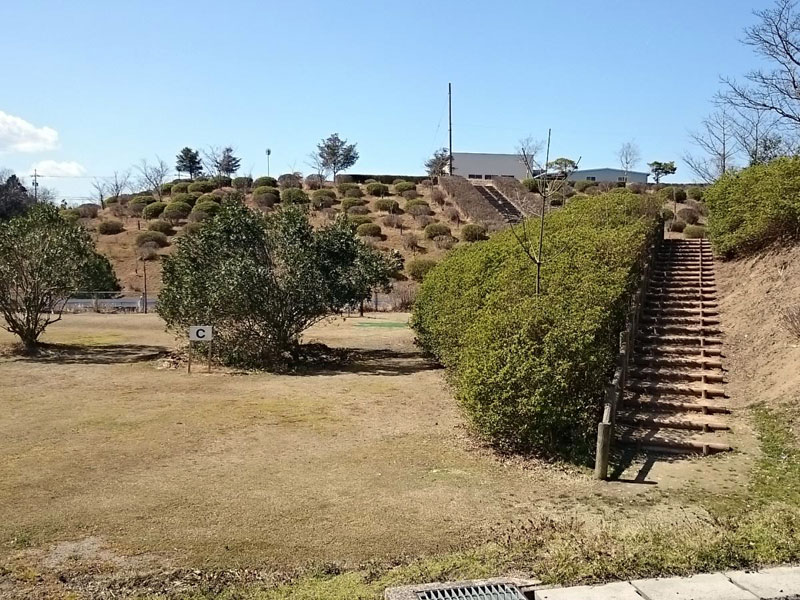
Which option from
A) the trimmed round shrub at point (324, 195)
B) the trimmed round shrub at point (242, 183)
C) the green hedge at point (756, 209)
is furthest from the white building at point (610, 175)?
the green hedge at point (756, 209)

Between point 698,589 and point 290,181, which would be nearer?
point 698,589

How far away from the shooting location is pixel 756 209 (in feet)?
47.0

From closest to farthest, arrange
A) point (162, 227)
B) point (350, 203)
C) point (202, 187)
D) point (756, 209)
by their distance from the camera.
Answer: point (756, 209) → point (162, 227) → point (350, 203) → point (202, 187)

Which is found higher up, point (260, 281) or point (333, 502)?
point (260, 281)

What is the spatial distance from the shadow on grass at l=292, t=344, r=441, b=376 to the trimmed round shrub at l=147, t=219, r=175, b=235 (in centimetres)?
3309

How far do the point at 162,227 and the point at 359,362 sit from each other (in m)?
35.4

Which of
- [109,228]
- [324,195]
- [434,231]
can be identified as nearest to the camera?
[434,231]

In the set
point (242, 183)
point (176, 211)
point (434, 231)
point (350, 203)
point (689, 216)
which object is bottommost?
point (434, 231)

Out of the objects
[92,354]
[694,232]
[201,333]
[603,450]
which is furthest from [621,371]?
[694,232]

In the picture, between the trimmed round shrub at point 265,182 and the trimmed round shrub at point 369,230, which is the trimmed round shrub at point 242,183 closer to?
the trimmed round shrub at point 265,182

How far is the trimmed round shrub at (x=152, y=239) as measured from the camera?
44.1 meters

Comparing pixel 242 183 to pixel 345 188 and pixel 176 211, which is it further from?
pixel 176 211

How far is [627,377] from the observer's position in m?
9.98

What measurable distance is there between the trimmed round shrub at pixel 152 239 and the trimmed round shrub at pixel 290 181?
18.8 metres
